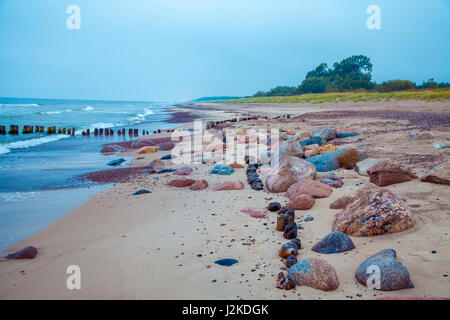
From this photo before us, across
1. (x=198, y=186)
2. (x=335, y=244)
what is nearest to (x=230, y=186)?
(x=198, y=186)

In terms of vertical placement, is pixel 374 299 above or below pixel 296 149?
below

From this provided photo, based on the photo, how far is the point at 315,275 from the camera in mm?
2504

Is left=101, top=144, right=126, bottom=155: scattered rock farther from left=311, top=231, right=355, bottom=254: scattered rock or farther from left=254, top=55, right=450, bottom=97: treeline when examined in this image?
left=254, top=55, right=450, bottom=97: treeline

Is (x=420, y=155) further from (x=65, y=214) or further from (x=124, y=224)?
(x=65, y=214)

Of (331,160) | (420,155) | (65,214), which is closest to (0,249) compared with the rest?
(65,214)

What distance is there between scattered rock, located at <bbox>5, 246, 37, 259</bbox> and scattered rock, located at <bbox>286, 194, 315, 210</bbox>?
11.5ft

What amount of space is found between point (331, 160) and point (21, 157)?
1157 centimetres

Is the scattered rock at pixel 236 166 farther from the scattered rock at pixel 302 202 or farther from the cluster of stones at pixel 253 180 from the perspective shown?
the scattered rock at pixel 302 202

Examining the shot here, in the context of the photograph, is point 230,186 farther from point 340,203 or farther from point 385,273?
point 385,273

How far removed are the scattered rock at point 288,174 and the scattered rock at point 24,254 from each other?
3.80 m

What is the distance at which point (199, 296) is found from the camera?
253cm

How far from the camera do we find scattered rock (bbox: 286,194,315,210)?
438 cm

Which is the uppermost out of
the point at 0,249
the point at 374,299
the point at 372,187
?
the point at 372,187

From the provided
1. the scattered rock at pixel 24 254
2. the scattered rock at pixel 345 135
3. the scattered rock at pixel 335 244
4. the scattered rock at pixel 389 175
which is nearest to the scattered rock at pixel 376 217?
the scattered rock at pixel 335 244
